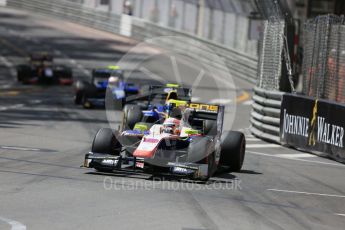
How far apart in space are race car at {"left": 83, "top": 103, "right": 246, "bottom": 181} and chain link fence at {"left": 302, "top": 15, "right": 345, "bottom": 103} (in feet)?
17.8

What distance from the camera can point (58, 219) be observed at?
11.3m

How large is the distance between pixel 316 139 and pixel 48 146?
643 centimetres

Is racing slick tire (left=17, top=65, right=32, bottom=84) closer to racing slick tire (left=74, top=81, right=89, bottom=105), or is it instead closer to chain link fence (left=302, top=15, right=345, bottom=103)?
racing slick tire (left=74, top=81, right=89, bottom=105)

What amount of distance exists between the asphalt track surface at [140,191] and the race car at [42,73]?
1254 centimetres

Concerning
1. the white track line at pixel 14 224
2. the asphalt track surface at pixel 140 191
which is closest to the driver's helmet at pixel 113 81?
the asphalt track surface at pixel 140 191

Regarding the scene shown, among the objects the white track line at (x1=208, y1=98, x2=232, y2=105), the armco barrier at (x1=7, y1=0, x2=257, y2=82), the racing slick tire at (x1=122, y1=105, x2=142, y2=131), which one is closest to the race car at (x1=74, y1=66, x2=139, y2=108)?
the white track line at (x1=208, y1=98, x2=232, y2=105)

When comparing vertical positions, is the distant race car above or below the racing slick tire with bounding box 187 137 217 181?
above

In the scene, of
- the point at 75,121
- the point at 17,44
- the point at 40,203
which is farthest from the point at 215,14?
the point at 40,203

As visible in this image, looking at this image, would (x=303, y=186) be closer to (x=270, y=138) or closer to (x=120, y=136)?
(x=120, y=136)

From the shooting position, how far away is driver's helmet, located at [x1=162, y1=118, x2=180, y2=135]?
1659 centimetres

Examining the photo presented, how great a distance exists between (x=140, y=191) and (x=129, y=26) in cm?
4590

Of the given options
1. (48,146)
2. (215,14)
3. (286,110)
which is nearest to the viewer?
(48,146)

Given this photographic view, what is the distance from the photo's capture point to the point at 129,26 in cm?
5934

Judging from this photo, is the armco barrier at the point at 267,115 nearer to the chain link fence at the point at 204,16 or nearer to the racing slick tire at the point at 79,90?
the racing slick tire at the point at 79,90
